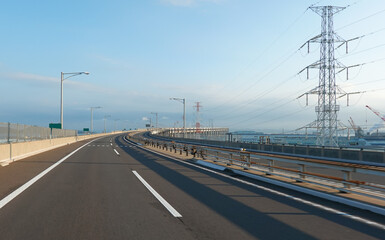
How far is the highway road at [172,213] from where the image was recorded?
616 cm

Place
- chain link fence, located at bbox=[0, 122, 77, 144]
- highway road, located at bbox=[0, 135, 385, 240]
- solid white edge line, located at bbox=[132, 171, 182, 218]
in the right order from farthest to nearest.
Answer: chain link fence, located at bbox=[0, 122, 77, 144] < solid white edge line, located at bbox=[132, 171, 182, 218] < highway road, located at bbox=[0, 135, 385, 240]

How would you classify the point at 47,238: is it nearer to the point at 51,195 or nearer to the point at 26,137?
the point at 51,195

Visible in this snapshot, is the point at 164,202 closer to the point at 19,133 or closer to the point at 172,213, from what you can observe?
the point at 172,213

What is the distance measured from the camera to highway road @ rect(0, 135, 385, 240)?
616cm

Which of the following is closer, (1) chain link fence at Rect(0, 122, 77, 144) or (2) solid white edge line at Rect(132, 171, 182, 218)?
(2) solid white edge line at Rect(132, 171, 182, 218)

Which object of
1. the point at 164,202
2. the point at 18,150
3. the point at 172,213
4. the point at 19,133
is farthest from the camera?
the point at 19,133

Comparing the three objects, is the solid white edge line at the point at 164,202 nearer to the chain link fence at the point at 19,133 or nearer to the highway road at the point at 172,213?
the highway road at the point at 172,213

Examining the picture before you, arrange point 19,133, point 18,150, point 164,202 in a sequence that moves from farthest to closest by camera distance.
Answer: point 19,133 < point 18,150 < point 164,202

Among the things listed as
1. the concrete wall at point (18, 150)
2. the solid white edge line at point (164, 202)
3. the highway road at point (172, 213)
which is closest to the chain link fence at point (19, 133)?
the concrete wall at point (18, 150)

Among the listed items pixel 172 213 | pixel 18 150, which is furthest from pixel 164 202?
pixel 18 150

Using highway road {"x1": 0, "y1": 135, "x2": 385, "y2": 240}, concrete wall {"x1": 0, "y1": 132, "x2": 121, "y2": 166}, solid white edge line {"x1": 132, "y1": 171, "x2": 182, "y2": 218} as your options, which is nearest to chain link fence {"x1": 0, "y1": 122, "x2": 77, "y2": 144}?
concrete wall {"x1": 0, "y1": 132, "x2": 121, "y2": 166}

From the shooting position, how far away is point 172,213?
7.72 meters

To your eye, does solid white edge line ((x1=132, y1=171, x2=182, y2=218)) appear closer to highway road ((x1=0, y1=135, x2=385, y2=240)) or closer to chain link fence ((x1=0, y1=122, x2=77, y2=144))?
highway road ((x1=0, y1=135, x2=385, y2=240))

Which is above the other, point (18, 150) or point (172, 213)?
point (18, 150)
